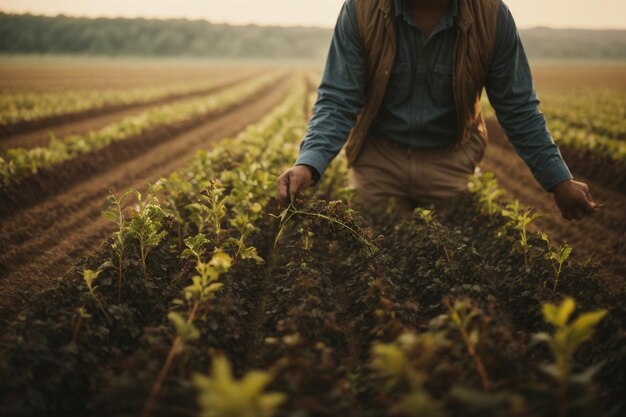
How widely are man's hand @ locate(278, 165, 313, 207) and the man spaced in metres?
0.06

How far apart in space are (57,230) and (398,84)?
3.89m

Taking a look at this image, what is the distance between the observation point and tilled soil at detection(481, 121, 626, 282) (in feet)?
15.0

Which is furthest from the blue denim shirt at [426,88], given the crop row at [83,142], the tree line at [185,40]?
the tree line at [185,40]

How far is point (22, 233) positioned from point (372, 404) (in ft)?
14.7

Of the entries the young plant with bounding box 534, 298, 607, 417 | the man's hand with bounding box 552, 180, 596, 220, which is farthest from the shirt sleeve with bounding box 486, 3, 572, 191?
the young plant with bounding box 534, 298, 607, 417

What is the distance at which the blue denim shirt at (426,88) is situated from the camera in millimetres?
2934

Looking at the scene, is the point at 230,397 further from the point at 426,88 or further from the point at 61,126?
the point at 61,126

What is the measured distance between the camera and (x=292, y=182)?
8.20ft

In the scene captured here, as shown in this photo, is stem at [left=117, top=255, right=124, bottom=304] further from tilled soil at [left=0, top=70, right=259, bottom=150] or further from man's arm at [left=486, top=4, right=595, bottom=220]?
tilled soil at [left=0, top=70, right=259, bottom=150]

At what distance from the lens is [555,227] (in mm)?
5379

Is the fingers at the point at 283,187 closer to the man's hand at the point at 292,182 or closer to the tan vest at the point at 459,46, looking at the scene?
the man's hand at the point at 292,182

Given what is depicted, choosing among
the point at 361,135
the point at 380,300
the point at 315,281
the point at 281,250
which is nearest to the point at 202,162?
the point at 281,250

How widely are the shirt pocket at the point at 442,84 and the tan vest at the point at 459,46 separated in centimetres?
9

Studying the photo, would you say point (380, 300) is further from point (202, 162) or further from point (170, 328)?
point (202, 162)
